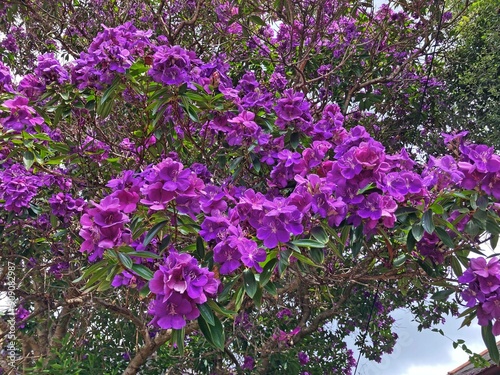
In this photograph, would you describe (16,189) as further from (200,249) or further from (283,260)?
(283,260)

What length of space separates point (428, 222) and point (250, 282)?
534 millimetres

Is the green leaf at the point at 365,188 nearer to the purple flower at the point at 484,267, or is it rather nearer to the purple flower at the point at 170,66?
the purple flower at the point at 484,267

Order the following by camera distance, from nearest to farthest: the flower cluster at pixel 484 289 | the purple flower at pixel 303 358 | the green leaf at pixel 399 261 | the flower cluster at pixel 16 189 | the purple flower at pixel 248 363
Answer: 1. the flower cluster at pixel 484 289
2. the green leaf at pixel 399 261
3. the flower cluster at pixel 16 189
4. the purple flower at pixel 248 363
5. the purple flower at pixel 303 358

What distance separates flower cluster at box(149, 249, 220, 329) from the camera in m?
1.22

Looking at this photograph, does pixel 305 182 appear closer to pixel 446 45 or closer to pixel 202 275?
pixel 202 275

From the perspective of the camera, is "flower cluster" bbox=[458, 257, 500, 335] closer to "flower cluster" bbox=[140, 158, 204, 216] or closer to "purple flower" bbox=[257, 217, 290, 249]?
"purple flower" bbox=[257, 217, 290, 249]

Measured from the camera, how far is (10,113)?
6.57 ft

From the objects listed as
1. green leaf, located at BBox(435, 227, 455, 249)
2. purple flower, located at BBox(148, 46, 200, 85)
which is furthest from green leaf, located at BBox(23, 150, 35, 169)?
green leaf, located at BBox(435, 227, 455, 249)

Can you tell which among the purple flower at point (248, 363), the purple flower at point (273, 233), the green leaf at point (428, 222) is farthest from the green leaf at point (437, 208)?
the purple flower at point (248, 363)

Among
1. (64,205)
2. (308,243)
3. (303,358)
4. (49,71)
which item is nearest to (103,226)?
(308,243)

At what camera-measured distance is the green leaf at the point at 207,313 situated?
4.07ft

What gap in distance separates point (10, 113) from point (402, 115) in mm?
2755

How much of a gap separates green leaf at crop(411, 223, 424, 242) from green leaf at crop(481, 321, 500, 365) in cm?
34

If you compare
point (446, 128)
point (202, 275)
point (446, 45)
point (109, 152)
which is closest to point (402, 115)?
point (446, 128)
